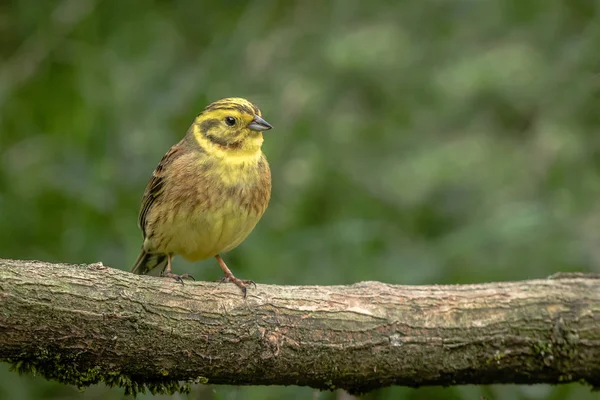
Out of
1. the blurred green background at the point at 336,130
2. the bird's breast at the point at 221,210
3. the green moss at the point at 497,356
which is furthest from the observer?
the blurred green background at the point at 336,130

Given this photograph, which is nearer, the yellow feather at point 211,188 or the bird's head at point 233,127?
the yellow feather at point 211,188

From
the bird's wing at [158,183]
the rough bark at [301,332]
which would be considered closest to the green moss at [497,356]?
the rough bark at [301,332]

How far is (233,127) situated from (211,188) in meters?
0.35

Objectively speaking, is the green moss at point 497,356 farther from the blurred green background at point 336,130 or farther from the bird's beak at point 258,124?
the bird's beak at point 258,124

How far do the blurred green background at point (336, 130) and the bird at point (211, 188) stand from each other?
0.76m

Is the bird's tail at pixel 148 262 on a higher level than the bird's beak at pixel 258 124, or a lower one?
lower

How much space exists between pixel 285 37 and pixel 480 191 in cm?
186

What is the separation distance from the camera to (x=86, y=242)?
17.5ft

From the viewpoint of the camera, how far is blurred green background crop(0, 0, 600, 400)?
18.0 feet

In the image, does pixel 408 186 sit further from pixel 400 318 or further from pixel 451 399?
pixel 400 318

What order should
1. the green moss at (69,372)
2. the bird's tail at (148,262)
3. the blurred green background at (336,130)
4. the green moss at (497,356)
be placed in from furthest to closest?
the blurred green background at (336,130) < the bird's tail at (148,262) < the green moss at (497,356) < the green moss at (69,372)

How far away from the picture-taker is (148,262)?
4.93 m

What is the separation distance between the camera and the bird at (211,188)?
14.4ft

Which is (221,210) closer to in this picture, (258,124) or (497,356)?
(258,124)
